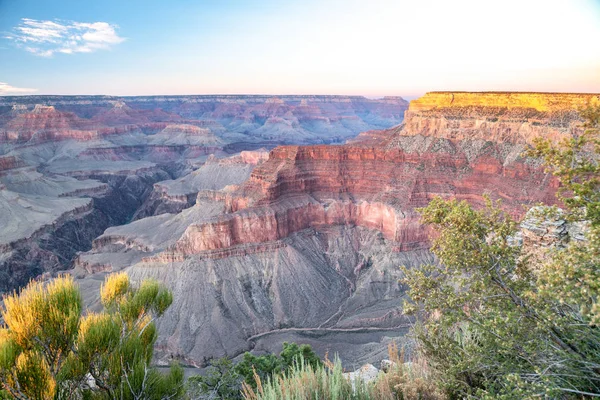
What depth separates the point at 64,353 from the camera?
31.6 ft

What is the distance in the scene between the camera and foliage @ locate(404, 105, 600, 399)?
23.0 feet

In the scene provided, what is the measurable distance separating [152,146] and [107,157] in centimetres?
2366

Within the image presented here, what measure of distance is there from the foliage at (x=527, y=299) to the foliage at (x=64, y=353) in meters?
7.73

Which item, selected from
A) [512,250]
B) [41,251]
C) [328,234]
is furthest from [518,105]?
[41,251]

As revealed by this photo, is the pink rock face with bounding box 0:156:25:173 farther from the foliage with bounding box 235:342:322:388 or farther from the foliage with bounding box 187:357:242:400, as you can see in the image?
the foliage with bounding box 235:342:322:388

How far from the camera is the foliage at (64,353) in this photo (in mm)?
8555

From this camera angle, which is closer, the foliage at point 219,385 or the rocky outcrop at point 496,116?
the foliage at point 219,385

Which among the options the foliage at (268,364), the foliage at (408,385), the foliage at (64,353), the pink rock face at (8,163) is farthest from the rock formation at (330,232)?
the pink rock face at (8,163)

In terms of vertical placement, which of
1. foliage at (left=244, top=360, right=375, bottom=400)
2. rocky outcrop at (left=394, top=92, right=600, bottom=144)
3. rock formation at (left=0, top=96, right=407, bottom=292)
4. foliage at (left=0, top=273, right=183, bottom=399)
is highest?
rocky outcrop at (left=394, top=92, right=600, bottom=144)

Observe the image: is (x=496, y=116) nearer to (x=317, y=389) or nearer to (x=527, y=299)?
(x=527, y=299)

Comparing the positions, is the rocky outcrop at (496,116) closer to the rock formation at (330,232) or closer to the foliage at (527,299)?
the rock formation at (330,232)

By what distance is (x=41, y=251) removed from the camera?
247 feet

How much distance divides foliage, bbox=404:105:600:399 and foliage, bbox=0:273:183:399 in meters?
7.73

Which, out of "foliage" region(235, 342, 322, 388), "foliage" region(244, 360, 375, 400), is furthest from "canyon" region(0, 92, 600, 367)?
"foliage" region(244, 360, 375, 400)
